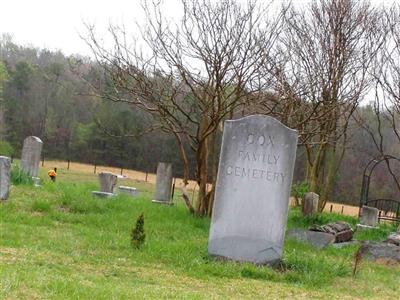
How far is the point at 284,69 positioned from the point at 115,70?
4609 mm

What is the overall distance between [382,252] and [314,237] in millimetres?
1599

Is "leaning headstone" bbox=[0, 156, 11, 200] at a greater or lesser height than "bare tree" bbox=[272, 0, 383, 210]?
lesser

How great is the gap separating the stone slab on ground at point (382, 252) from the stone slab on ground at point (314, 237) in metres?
1.08

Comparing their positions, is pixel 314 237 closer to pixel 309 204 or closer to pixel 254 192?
pixel 254 192

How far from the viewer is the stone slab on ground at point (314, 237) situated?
11859 mm

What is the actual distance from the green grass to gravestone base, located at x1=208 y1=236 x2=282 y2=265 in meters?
0.20

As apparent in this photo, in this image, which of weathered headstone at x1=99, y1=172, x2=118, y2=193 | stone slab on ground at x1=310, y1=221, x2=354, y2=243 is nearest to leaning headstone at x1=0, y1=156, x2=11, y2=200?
weathered headstone at x1=99, y1=172, x2=118, y2=193

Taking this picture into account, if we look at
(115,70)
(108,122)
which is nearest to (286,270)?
(115,70)

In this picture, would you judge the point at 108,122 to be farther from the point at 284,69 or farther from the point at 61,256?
the point at 61,256

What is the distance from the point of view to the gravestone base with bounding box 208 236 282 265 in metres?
8.45

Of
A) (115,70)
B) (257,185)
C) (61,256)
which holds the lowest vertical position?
(61,256)

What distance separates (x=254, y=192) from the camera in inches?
336

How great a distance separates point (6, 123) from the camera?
52.8 m

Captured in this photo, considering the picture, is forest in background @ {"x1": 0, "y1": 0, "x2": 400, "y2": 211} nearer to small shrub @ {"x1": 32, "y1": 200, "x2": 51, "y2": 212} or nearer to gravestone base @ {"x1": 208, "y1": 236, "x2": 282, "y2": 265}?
small shrub @ {"x1": 32, "y1": 200, "x2": 51, "y2": 212}
